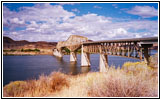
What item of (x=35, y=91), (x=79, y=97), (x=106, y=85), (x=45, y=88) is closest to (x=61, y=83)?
(x=45, y=88)

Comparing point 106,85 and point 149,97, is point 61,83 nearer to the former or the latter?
point 106,85

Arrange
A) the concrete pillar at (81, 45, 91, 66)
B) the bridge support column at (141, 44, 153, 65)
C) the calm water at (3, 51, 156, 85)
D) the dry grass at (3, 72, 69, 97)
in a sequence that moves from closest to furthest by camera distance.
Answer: the dry grass at (3, 72, 69, 97), the bridge support column at (141, 44, 153, 65), the calm water at (3, 51, 156, 85), the concrete pillar at (81, 45, 91, 66)

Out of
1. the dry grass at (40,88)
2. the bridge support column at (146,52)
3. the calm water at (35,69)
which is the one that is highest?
the bridge support column at (146,52)

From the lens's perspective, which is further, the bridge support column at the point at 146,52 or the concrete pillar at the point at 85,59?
the concrete pillar at the point at 85,59

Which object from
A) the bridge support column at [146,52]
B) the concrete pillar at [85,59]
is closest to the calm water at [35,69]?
the concrete pillar at [85,59]

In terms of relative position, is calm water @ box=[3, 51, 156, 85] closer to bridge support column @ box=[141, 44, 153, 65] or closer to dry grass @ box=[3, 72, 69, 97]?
bridge support column @ box=[141, 44, 153, 65]

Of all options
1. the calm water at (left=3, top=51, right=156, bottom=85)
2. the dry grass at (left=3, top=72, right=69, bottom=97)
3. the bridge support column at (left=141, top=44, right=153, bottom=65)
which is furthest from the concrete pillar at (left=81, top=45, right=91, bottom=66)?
the dry grass at (left=3, top=72, right=69, bottom=97)

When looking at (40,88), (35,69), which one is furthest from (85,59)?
(40,88)

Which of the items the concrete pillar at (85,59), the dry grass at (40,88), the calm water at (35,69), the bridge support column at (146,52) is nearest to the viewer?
the dry grass at (40,88)

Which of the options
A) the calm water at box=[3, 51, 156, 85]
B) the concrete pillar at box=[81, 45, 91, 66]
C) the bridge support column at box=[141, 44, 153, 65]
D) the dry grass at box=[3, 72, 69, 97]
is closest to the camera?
the dry grass at box=[3, 72, 69, 97]

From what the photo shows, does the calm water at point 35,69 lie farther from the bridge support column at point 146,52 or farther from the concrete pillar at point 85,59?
the bridge support column at point 146,52

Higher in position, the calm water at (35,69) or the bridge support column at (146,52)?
the bridge support column at (146,52)

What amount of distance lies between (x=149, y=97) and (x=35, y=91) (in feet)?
22.3

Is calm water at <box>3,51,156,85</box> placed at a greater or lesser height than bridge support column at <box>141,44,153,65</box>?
lesser
